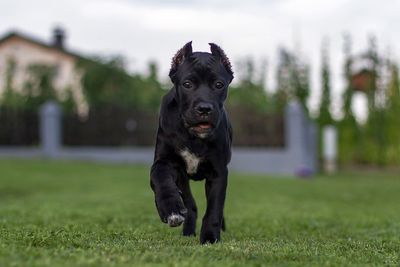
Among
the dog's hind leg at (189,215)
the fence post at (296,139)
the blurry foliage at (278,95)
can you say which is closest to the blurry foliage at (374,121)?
the blurry foliage at (278,95)

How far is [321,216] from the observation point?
31.4 ft

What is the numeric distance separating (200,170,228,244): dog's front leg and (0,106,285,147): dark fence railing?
22.1m

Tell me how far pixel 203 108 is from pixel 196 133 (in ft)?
0.71

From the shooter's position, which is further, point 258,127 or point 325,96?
point 325,96

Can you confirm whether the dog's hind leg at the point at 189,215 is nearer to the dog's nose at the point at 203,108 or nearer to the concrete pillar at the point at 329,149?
the dog's nose at the point at 203,108

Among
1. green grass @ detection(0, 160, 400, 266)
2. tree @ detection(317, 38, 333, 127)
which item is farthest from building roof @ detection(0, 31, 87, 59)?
green grass @ detection(0, 160, 400, 266)

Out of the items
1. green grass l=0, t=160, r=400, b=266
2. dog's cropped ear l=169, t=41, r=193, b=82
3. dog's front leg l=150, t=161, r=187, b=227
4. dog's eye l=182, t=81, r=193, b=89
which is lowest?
green grass l=0, t=160, r=400, b=266

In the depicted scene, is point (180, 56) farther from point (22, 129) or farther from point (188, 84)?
point (22, 129)

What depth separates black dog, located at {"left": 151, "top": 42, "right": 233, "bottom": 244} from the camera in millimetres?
4816

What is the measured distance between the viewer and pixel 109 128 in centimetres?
2952

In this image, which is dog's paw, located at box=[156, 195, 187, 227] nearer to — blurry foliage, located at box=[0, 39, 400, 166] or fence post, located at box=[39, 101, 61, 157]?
blurry foliage, located at box=[0, 39, 400, 166]

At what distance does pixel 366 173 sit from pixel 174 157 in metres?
23.6

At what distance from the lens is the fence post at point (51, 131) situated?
29828 millimetres

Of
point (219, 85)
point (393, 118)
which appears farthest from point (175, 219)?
point (393, 118)
